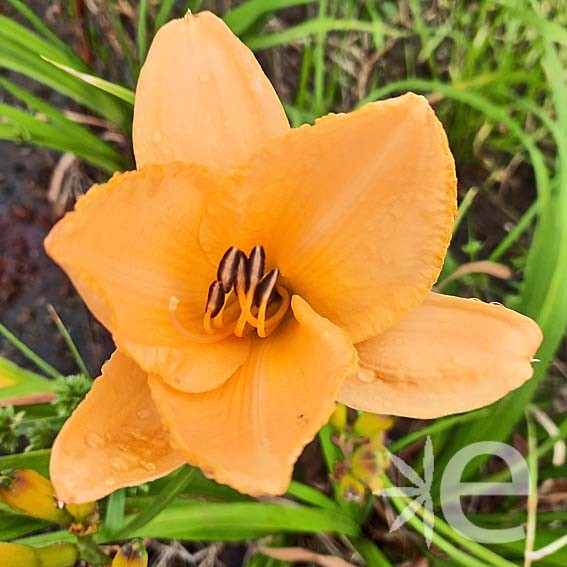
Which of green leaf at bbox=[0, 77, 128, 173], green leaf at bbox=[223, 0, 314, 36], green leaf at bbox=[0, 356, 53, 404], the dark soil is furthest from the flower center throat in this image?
the dark soil

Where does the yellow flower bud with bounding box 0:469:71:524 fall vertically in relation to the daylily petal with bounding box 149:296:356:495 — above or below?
below

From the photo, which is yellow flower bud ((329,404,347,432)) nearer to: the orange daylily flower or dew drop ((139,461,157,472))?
the orange daylily flower

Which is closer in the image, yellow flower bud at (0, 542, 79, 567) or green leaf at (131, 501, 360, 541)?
yellow flower bud at (0, 542, 79, 567)

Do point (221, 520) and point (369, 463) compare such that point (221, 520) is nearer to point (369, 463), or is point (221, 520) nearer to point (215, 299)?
point (369, 463)

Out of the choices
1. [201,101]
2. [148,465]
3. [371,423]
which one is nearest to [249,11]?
[201,101]

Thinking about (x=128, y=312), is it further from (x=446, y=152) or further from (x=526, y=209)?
(x=526, y=209)

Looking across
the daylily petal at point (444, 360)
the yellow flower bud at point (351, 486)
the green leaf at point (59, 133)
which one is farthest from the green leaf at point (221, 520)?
the green leaf at point (59, 133)

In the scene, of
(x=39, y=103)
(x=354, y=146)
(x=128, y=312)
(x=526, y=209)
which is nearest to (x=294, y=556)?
(x=128, y=312)
